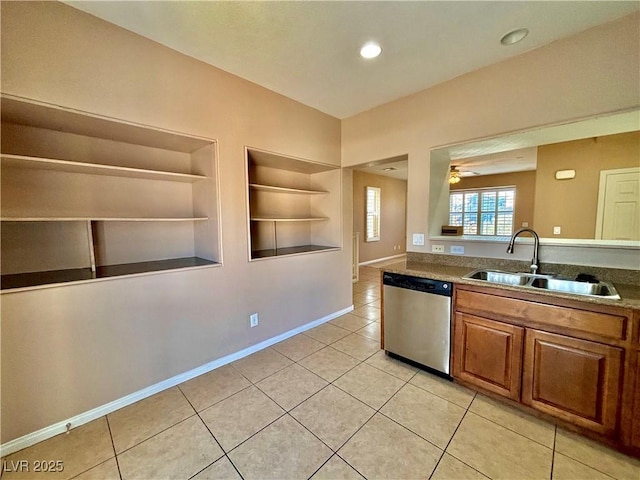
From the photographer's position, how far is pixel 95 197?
7.02ft

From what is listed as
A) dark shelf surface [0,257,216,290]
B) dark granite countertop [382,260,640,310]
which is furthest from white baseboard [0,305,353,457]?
dark granite countertop [382,260,640,310]

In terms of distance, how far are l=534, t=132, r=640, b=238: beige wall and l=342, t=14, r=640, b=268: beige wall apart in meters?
2.53

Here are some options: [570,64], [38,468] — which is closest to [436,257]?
[570,64]

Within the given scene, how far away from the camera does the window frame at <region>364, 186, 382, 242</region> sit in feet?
23.7

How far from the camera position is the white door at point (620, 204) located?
3.37 meters

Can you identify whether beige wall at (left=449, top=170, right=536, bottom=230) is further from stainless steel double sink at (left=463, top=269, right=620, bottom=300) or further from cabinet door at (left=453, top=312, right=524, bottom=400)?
cabinet door at (left=453, top=312, right=524, bottom=400)

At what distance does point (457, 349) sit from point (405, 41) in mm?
2479

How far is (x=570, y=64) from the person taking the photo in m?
1.88

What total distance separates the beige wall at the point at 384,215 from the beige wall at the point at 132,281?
4.11 meters

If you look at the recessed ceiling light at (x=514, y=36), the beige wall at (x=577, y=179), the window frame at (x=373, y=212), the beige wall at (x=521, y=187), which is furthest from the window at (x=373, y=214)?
the recessed ceiling light at (x=514, y=36)

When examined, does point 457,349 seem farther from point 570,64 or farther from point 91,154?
point 91,154

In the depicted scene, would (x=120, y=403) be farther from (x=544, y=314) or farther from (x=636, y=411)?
(x=636, y=411)

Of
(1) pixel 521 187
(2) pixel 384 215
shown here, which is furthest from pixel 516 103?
(1) pixel 521 187

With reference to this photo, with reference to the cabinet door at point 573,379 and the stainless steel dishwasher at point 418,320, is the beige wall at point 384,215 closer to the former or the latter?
the stainless steel dishwasher at point 418,320
